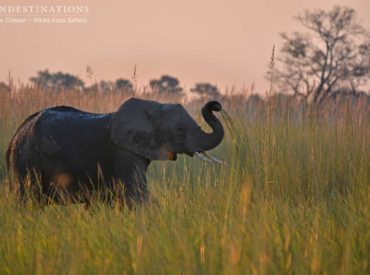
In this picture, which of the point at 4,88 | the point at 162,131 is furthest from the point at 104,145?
the point at 4,88

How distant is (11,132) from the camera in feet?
30.4

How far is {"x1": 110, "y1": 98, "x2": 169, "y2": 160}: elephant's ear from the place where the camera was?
5.60 m

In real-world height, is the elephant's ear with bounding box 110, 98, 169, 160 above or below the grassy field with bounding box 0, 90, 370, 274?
above

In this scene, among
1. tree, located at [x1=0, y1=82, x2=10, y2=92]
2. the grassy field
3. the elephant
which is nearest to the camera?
the grassy field

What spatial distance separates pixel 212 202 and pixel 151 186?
1.42 meters

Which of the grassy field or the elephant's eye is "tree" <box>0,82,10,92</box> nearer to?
the grassy field

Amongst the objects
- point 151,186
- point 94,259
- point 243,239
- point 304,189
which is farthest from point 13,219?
point 304,189

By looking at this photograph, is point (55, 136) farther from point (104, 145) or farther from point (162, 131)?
point (162, 131)

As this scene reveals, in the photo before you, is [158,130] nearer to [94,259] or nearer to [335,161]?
[335,161]

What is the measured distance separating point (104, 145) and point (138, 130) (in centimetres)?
26

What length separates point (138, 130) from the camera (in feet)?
18.7

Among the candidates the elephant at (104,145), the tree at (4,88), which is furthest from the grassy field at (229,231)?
the tree at (4,88)

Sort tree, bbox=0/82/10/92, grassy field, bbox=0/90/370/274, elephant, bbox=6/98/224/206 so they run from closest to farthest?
grassy field, bbox=0/90/370/274
elephant, bbox=6/98/224/206
tree, bbox=0/82/10/92

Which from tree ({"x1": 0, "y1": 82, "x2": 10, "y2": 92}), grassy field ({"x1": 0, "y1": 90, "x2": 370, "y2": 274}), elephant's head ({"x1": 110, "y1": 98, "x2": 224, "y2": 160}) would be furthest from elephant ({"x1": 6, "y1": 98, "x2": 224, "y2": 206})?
tree ({"x1": 0, "y1": 82, "x2": 10, "y2": 92})
